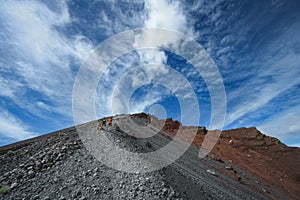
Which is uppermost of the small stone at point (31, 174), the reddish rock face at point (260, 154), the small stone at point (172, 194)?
the reddish rock face at point (260, 154)

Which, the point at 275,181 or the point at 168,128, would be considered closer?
the point at 275,181

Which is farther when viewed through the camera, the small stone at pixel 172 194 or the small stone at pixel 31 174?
the small stone at pixel 31 174

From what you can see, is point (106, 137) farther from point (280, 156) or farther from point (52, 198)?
point (280, 156)

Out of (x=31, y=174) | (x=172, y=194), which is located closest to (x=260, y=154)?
(x=172, y=194)

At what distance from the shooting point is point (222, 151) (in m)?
26.0

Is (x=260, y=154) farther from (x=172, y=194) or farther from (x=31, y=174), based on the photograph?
(x=31, y=174)

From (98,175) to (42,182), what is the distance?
1.86 metres

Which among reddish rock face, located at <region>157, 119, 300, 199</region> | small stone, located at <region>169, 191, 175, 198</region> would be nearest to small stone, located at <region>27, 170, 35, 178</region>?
small stone, located at <region>169, 191, 175, 198</region>

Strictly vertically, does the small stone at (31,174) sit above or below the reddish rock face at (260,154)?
below

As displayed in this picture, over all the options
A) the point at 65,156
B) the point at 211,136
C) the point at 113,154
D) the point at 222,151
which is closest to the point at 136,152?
the point at 113,154

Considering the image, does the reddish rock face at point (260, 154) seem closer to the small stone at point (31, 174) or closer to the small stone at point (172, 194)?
the small stone at point (172, 194)

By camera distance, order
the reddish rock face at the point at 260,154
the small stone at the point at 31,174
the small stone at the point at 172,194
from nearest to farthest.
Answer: the small stone at the point at 172,194 < the small stone at the point at 31,174 < the reddish rock face at the point at 260,154

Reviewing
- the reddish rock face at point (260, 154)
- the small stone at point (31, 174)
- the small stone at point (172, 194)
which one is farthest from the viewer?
the reddish rock face at point (260, 154)

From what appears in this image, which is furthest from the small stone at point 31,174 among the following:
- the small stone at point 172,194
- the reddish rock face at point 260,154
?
the reddish rock face at point 260,154
